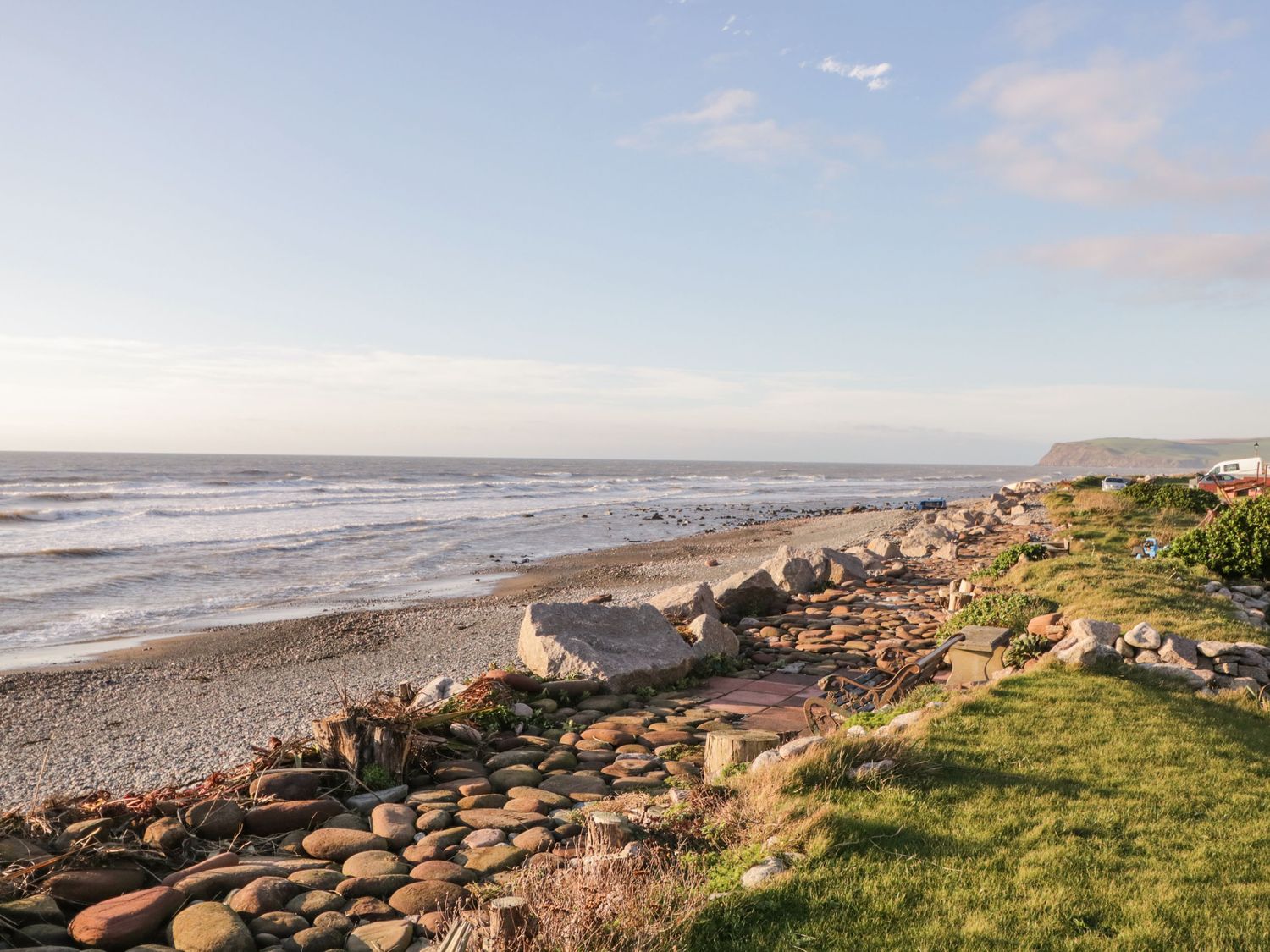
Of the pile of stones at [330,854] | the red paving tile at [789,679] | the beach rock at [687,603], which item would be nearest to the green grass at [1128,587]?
the red paving tile at [789,679]

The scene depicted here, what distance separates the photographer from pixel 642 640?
10188 millimetres

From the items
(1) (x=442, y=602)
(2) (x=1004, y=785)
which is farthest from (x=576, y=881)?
(1) (x=442, y=602)

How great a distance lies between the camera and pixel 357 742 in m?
6.46

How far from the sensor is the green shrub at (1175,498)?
84.2ft

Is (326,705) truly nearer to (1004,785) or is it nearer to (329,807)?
(329,807)

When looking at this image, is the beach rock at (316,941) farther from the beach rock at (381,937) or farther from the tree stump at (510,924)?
the tree stump at (510,924)

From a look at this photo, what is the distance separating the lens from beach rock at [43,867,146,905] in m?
4.48

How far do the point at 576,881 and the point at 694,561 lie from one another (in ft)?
69.6

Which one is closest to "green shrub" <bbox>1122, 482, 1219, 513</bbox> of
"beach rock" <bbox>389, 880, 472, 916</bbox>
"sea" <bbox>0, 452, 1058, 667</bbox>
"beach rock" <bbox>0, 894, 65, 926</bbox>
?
"sea" <bbox>0, 452, 1058, 667</bbox>

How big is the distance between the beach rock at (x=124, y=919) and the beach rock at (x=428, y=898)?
1.19 m

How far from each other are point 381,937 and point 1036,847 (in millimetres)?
3729

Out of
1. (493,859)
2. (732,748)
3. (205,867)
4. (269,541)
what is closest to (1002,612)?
(732,748)

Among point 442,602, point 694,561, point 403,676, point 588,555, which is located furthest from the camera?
point 588,555

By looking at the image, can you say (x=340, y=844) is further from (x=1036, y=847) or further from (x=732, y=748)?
(x=1036, y=847)
